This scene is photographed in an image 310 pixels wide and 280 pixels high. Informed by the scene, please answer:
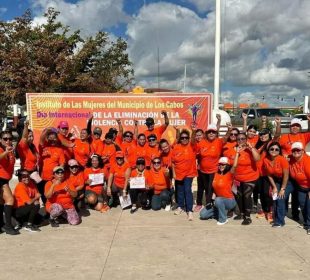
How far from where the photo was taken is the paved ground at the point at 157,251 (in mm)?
4742

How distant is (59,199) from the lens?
22.6 feet

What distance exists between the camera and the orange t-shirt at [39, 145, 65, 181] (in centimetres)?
716

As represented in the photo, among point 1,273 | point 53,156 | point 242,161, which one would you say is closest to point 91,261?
point 1,273

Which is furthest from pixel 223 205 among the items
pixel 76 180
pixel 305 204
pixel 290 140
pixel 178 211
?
pixel 76 180

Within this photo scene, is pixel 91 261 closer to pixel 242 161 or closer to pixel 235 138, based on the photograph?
pixel 242 161

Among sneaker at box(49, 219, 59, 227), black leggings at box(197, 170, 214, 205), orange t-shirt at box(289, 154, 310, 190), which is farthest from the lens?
black leggings at box(197, 170, 214, 205)

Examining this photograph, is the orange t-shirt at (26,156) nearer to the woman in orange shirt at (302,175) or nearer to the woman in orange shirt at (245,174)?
the woman in orange shirt at (245,174)

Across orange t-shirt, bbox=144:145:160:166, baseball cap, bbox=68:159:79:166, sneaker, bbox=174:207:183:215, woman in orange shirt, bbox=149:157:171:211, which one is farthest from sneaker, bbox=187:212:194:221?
baseball cap, bbox=68:159:79:166

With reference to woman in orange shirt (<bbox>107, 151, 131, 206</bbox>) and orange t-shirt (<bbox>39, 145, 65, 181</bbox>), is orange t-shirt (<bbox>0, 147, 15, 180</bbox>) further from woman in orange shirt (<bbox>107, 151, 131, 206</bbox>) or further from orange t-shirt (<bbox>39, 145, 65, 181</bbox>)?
woman in orange shirt (<bbox>107, 151, 131, 206</bbox>)

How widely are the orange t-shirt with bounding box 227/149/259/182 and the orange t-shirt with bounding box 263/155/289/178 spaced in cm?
19

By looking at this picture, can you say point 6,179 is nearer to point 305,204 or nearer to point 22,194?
point 22,194

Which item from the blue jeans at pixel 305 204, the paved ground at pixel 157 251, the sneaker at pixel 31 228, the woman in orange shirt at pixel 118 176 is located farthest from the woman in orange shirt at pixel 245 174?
the sneaker at pixel 31 228

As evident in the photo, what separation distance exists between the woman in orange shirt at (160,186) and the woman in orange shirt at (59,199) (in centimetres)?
170

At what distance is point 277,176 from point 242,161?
2.02ft
